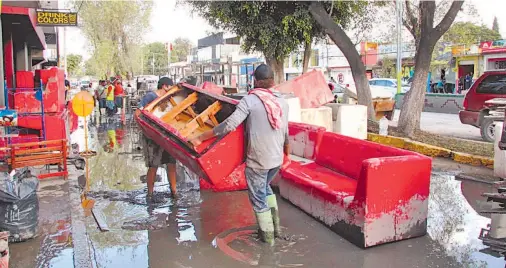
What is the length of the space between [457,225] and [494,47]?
2997 centimetres

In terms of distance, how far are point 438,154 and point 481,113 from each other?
10.1 ft

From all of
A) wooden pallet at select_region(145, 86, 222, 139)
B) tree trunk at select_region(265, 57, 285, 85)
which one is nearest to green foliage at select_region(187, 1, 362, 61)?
tree trunk at select_region(265, 57, 285, 85)

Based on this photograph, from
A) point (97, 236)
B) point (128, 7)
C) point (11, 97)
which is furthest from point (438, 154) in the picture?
point (128, 7)

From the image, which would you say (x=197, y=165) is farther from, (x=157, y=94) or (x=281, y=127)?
(x=157, y=94)

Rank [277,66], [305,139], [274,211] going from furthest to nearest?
1. [277,66]
2. [305,139]
3. [274,211]

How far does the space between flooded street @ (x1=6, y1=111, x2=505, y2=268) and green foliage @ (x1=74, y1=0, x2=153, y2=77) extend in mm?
35439

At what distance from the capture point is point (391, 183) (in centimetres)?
500

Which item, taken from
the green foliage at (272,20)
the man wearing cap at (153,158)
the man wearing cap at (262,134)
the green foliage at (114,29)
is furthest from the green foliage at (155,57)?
the man wearing cap at (262,134)

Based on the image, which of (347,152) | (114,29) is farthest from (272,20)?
(114,29)

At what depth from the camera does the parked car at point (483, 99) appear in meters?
12.5

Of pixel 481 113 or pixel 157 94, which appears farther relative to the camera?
pixel 481 113

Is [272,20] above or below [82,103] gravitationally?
above

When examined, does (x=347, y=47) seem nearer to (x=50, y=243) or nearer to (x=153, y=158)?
(x=153, y=158)

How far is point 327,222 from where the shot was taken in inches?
222
